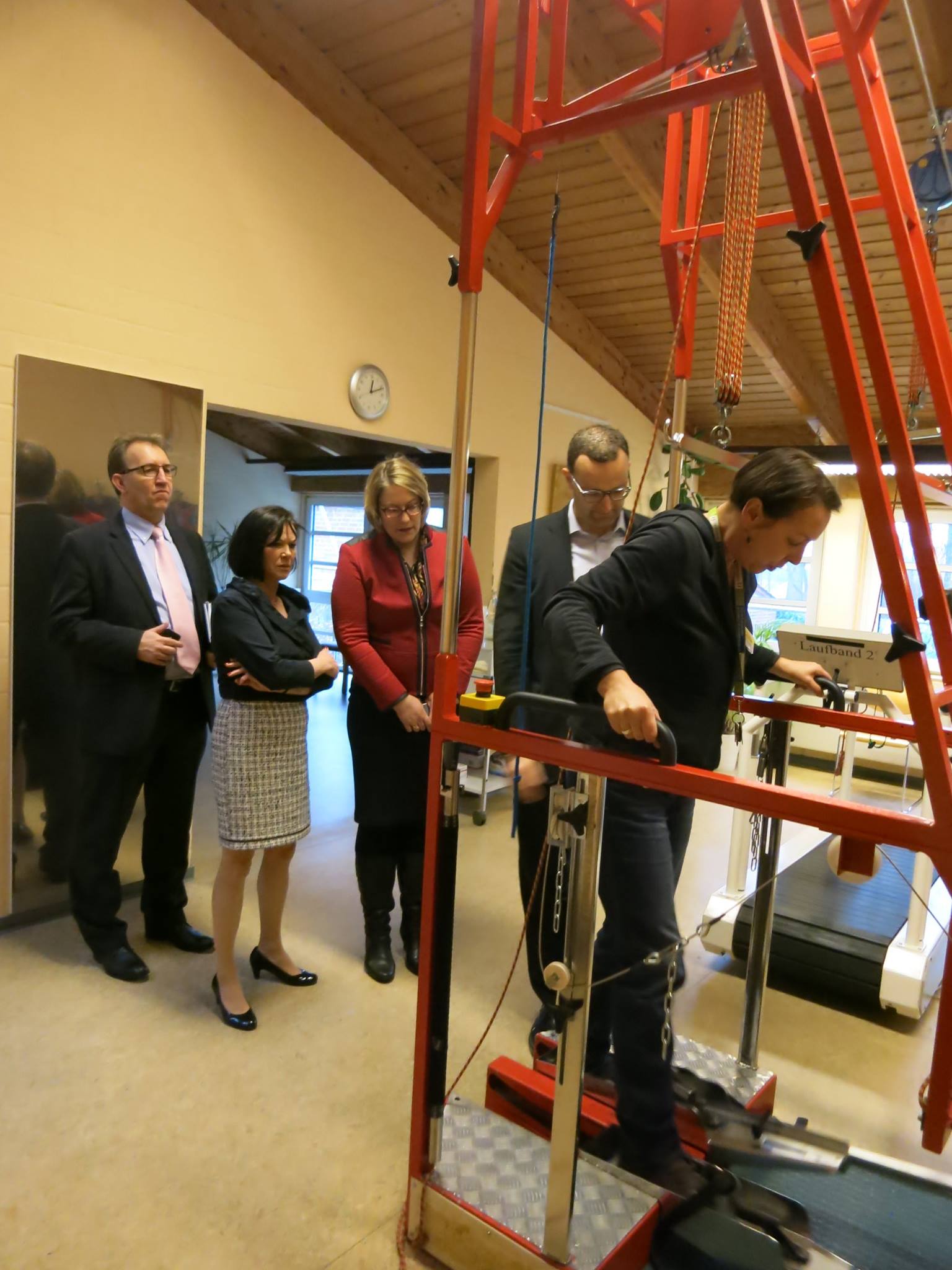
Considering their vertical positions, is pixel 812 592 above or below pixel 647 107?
→ below

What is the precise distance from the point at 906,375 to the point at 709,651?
4508 millimetres

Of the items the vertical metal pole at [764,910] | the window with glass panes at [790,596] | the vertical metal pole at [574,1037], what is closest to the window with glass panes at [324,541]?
the window with glass panes at [790,596]

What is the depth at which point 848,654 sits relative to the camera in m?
2.25

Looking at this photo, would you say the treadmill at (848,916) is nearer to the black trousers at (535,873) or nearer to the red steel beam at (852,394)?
the black trousers at (535,873)

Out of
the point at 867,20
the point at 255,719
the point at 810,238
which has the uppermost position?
the point at 867,20

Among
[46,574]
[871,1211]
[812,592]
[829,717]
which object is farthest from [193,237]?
[812,592]

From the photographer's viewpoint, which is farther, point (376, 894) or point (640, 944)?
point (376, 894)

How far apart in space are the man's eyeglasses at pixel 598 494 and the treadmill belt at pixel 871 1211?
1444 millimetres

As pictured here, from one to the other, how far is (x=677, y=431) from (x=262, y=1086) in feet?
6.08

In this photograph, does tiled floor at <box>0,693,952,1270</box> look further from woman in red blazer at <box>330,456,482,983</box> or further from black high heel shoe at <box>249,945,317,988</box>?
woman in red blazer at <box>330,456,482,983</box>

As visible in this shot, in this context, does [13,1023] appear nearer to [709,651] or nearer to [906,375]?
[709,651]

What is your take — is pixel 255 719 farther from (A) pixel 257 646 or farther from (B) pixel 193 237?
(B) pixel 193 237

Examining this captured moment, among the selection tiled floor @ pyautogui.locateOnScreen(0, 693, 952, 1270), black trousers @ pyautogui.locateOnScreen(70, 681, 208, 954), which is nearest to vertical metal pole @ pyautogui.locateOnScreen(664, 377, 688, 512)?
tiled floor @ pyautogui.locateOnScreen(0, 693, 952, 1270)

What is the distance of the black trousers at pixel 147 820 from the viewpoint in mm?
2596
